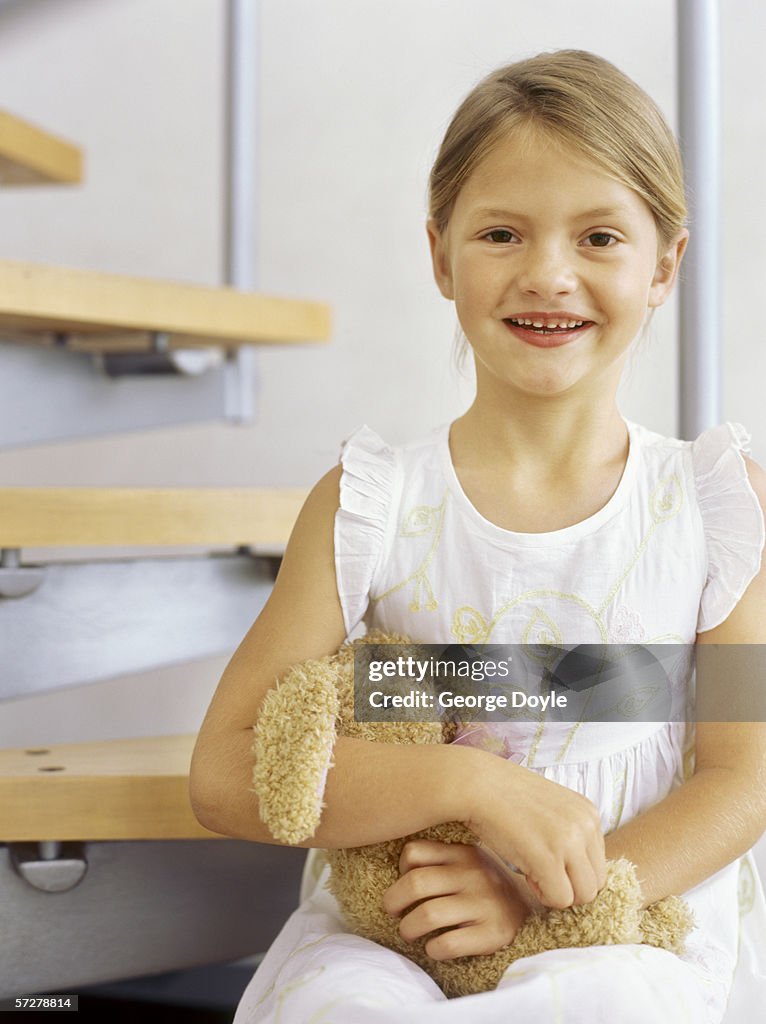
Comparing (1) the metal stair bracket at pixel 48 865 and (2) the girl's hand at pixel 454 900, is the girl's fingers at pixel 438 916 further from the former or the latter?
(1) the metal stair bracket at pixel 48 865

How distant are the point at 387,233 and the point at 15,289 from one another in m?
0.49

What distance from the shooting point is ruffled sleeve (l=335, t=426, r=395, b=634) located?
30.9 inches

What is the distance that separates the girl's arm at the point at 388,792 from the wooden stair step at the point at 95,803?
0.19m

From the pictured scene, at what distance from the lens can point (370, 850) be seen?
70 cm

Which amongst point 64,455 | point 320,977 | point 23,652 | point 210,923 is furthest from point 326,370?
point 320,977

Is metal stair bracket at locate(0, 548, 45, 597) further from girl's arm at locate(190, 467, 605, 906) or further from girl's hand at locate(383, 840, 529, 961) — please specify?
girl's hand at locate(383, 840, 529, 961)

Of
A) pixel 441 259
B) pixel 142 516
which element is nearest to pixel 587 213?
pixel 441 259

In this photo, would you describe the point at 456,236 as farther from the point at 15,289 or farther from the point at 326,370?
the point at 326,370

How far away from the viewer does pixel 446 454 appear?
0.84 m

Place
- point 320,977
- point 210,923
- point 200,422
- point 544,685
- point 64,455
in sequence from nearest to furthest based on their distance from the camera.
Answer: point 320,977 < point 544,685 < point 210,923 < point 200,422 < point 64,455

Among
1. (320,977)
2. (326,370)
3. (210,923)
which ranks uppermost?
(326,370)

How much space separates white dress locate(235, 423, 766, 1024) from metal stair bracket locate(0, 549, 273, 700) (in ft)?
1.05

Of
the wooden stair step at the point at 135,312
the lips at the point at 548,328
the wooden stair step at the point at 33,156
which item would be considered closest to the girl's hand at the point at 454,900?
the lips at the point at 548,328

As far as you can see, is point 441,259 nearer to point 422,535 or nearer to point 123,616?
point 422,535
